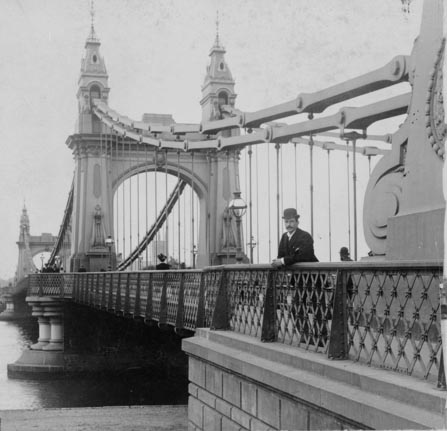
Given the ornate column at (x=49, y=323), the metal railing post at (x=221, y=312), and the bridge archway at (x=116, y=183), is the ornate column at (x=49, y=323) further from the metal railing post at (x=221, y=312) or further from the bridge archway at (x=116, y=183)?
the metal railing post at (x=221, y=312)

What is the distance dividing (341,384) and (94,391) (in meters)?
21.1

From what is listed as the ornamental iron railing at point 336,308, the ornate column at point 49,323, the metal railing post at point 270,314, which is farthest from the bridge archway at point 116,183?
the metal railing post at point 270,314

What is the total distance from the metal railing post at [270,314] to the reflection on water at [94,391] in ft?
52.3

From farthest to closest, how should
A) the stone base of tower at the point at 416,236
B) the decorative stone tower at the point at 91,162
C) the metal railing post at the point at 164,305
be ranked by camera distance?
the decorative stone tower at the point at 91,162 → the metal railing post at the point at 164,305 → the stone base of tower at the point at 416,236

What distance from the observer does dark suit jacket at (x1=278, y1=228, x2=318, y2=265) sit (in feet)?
25.4

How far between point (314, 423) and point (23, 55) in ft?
64.7

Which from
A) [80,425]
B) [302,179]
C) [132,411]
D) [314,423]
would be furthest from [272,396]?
[302,179]

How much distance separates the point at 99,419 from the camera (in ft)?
55.1

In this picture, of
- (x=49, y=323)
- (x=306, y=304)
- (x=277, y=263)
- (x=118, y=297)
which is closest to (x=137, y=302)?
(x=118, y=297)

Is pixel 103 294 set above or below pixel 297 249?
below

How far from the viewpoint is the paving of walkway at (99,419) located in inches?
622

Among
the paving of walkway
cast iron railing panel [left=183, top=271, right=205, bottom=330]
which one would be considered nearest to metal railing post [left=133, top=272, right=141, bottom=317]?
the paving of walkway

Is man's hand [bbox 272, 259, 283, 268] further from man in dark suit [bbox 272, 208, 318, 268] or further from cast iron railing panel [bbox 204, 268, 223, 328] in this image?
cast iron railing panel [bbox 204, 268, 223, 328]

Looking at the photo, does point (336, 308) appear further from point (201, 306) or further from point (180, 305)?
point (180, 305)
